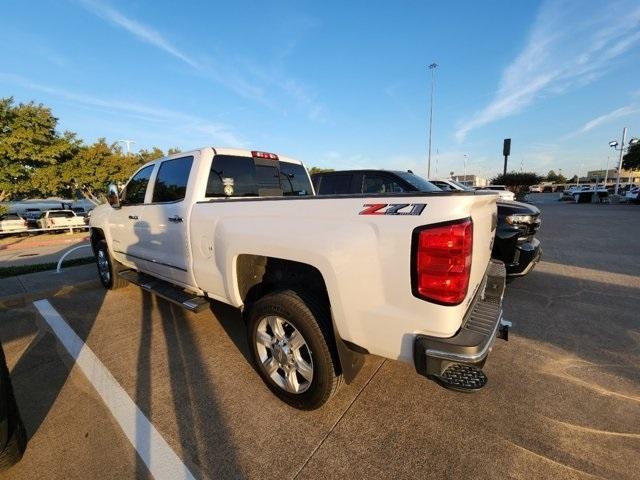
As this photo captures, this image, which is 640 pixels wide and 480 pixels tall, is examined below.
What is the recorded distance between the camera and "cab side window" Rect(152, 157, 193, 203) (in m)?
3.59

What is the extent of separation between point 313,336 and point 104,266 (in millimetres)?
5039

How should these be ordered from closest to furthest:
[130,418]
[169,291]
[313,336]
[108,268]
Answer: [313,336]
[130,418]
[169,291]
[108,268]

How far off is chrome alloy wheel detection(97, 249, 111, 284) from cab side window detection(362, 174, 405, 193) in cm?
503

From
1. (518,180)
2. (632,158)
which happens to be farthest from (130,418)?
(632,158)

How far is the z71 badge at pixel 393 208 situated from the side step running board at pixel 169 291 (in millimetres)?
2065

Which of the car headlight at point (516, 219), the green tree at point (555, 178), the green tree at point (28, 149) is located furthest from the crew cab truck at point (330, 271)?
the green tree at point (555, 178)

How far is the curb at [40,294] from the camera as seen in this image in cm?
503

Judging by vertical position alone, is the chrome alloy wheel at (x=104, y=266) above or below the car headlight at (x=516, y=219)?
below

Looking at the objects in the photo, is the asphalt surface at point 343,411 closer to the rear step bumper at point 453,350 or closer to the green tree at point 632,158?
the rear step bumper at point 453,350

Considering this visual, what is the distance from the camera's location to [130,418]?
2.51 metres

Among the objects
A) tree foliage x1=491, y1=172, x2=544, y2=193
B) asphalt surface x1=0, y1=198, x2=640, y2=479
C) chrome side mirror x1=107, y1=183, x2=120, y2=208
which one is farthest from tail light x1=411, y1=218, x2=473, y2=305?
tree foliage x1=491, y1=172, x2=544, y2=193

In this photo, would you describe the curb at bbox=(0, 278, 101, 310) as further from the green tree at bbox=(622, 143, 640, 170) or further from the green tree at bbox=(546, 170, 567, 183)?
the green tree at bbox=(546, 170, 567, 183)

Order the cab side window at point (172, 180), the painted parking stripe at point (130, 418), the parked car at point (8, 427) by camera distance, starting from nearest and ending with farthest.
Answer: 1. the parked car at point (8, 427)
2. the painted parking stripe at point (130, 418)
3. the cab side window at point (172, 180)

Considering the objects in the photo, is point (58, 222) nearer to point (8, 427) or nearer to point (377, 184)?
point (377, 184)
